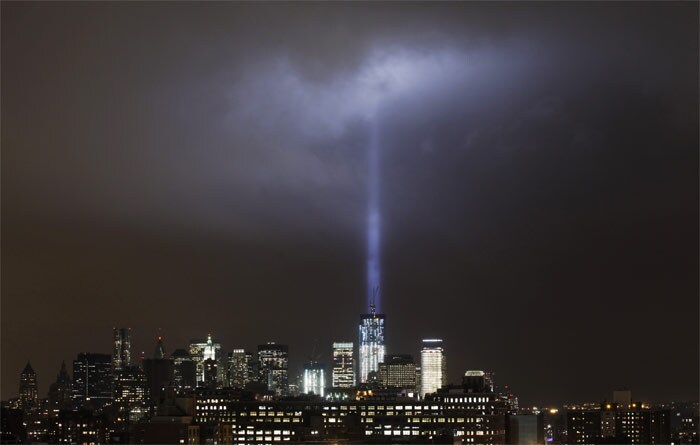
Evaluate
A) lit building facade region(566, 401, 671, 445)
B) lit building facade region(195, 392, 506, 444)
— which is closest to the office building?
lit building facade region(195, 392, 506, 444)

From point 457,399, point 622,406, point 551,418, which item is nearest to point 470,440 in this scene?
point 457,399

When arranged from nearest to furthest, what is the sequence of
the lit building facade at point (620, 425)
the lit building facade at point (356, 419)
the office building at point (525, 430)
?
1. the office building at point (525, 430)
2. the lit building facade at point (356, 419)
3. the lit building facade at point (620, 425)

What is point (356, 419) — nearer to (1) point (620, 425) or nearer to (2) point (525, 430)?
(2) point (525, 430)

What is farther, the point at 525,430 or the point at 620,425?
the point at 620,425

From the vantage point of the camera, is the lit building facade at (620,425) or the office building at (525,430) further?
the lit building facade at (620,425)

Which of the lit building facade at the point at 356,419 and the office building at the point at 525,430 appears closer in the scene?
the office building at the point at 525,430

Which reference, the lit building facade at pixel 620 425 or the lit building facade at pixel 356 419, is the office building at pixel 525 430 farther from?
the lit building facade at pixel 620 425

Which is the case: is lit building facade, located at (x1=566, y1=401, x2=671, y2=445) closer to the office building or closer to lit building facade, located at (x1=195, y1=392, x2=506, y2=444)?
lit building facade, located at (x1=195, y1=392, x2=506, y2=444)

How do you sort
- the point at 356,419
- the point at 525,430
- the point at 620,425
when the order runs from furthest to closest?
the point at 620,425 → the point at 356,419 → the point at 525,430

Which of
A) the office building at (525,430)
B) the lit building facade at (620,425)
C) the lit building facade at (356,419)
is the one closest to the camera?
the office building at (525,430)

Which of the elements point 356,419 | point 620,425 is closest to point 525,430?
point 356,419

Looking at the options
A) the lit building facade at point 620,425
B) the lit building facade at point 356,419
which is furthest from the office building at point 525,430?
the lit building facade at point 620,425
